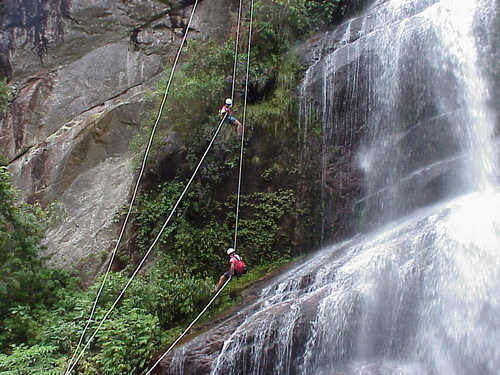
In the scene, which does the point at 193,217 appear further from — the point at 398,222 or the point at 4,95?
the point at 4,95

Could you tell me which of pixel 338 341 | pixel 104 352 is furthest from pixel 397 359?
pixel 104 352

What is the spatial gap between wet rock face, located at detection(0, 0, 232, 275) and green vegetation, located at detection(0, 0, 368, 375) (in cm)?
111

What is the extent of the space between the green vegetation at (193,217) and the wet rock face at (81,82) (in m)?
1.11

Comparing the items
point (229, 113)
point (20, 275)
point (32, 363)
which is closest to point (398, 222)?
point (229, 113)

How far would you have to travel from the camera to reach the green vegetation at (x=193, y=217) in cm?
718

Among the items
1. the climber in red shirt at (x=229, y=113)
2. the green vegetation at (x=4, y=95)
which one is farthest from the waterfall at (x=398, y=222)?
the green vegetation at (x=4, y=95)

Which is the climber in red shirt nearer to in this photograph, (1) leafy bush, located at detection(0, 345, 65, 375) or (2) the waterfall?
(2) the waterfall

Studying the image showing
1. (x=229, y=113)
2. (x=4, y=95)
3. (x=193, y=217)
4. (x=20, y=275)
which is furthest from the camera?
(x=4, y=95)

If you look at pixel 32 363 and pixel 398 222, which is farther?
pixel 398 222

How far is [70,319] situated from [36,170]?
5172 millimetres

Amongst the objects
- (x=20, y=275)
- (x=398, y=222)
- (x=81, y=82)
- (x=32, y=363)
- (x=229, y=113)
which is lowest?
(x=32, y=363)

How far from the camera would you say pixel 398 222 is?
781 cm

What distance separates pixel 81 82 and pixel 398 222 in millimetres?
9114

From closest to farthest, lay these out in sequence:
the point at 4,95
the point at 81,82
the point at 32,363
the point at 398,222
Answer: the point at 32,363, the point at 398,222, the point at 4,95, the point at 81,82
